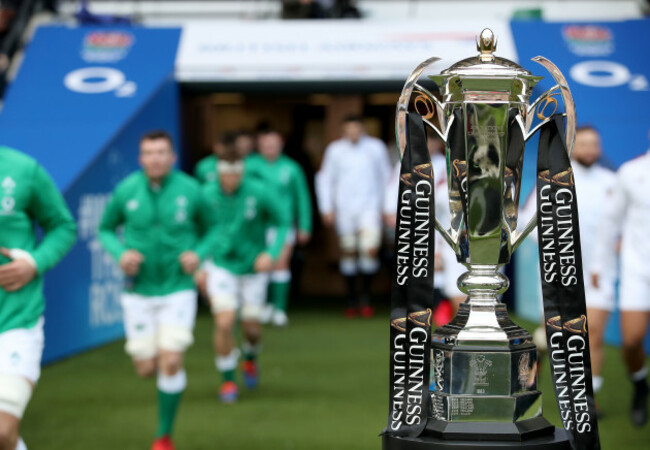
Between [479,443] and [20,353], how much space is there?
252cm

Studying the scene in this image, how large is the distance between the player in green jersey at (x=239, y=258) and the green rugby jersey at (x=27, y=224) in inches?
142

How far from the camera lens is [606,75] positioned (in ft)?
38.3

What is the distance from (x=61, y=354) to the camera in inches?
413

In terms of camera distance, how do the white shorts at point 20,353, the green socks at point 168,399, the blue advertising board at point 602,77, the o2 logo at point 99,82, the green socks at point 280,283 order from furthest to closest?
the green socks at point 280,283
the o2 logo at point 99,82
the blue advertising board at point 602,77
the green socks at point 168,399
the white shorts at point 20,353

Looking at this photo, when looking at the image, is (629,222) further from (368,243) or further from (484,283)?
(368,243)

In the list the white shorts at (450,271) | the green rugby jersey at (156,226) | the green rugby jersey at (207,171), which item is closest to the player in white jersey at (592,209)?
the white shorts at (450,271)

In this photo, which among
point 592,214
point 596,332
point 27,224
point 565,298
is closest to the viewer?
point 565,298

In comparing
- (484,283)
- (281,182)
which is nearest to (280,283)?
(281,182)

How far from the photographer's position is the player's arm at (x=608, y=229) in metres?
6.87

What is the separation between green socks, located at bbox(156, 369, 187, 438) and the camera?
21.2 feet

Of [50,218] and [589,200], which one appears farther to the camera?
[589,200]

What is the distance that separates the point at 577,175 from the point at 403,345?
5.30 meters

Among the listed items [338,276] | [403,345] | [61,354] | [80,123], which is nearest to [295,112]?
[338,276]

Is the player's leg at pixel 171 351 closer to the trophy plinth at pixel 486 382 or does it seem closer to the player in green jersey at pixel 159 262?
the player in green jersey at pixel 159 262
